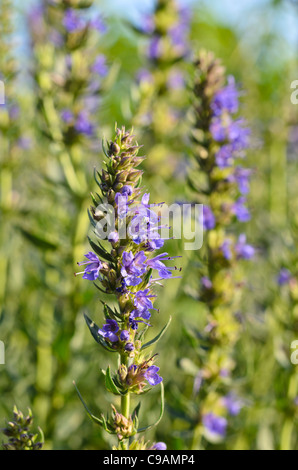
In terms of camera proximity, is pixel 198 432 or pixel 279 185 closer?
pixel 198 432

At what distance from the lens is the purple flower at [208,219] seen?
9.14 feet

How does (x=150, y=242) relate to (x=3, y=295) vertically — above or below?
above

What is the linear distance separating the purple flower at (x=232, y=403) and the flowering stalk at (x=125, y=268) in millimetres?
1299

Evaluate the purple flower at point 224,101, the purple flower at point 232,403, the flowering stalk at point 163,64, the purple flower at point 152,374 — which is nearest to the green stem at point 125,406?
the purple flower at point 152,374

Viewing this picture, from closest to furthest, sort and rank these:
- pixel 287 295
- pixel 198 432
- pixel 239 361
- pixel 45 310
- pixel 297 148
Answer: pixel 198 432, pixel 287 295, pixel 239 361, pixel 45 310, pixel 297 148

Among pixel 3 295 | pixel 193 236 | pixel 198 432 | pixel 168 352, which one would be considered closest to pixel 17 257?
pixel 3 295

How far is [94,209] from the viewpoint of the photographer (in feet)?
6.05

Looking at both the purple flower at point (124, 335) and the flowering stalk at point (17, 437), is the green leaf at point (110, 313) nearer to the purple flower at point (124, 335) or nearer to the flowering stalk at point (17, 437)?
the purple flower at point (124, 335)

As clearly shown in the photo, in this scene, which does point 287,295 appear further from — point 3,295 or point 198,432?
point 3,295

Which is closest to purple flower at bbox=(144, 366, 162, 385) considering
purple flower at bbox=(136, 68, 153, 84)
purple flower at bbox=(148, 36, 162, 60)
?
purple flower at bbox=(136, 68, 153, 84)

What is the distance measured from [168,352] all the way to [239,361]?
609 millimetres

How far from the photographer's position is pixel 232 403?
122 inches

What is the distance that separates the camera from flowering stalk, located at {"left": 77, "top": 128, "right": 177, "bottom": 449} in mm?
1778

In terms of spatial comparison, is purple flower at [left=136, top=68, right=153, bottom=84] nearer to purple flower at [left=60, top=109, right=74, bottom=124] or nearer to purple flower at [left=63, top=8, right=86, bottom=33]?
purple flower at [left=63, top=8, right=86, bottom=33]
